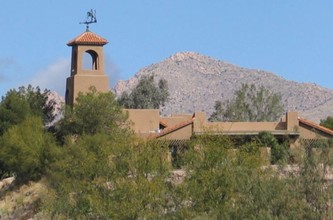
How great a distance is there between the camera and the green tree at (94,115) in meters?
64.9

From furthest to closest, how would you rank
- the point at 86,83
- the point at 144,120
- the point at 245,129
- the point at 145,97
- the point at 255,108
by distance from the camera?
the point at 255,108 → the point at 145,97 → the point at 86,83 → the point at 144,120 → the point at 245,129

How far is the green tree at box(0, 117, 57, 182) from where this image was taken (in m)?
65.2

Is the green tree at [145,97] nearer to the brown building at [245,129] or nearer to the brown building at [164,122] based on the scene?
the brown building at [164,122]

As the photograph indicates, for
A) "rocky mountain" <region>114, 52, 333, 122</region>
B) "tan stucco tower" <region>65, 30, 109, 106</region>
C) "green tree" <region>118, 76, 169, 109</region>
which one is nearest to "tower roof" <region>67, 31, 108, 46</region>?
"tan stucco tower" <region>65, 30, 109, 106</region>

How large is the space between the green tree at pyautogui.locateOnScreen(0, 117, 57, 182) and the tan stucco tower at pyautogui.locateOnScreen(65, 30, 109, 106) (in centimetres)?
322

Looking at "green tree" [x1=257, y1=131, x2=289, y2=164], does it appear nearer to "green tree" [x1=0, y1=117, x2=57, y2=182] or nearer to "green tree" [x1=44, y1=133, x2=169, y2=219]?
"green tree" [x1=44, y1=133, x2=169, y2=219]

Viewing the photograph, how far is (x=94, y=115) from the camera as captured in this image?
213 feet

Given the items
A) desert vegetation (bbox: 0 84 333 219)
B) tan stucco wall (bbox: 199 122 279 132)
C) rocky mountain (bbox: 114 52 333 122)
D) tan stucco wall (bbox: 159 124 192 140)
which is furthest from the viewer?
rocky mountain (bbox: 114 52 333 122)

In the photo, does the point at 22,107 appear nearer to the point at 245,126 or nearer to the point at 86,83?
the point at 86,83

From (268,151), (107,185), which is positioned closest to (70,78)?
(268,151)

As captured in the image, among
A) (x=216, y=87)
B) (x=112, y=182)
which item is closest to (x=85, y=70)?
→ (x=112, y=182)

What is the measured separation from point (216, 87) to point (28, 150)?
399ft

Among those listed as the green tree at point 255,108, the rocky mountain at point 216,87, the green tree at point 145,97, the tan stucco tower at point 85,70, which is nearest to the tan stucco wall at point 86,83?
the tan stucco tower at point 85,70

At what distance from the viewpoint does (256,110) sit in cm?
9338
